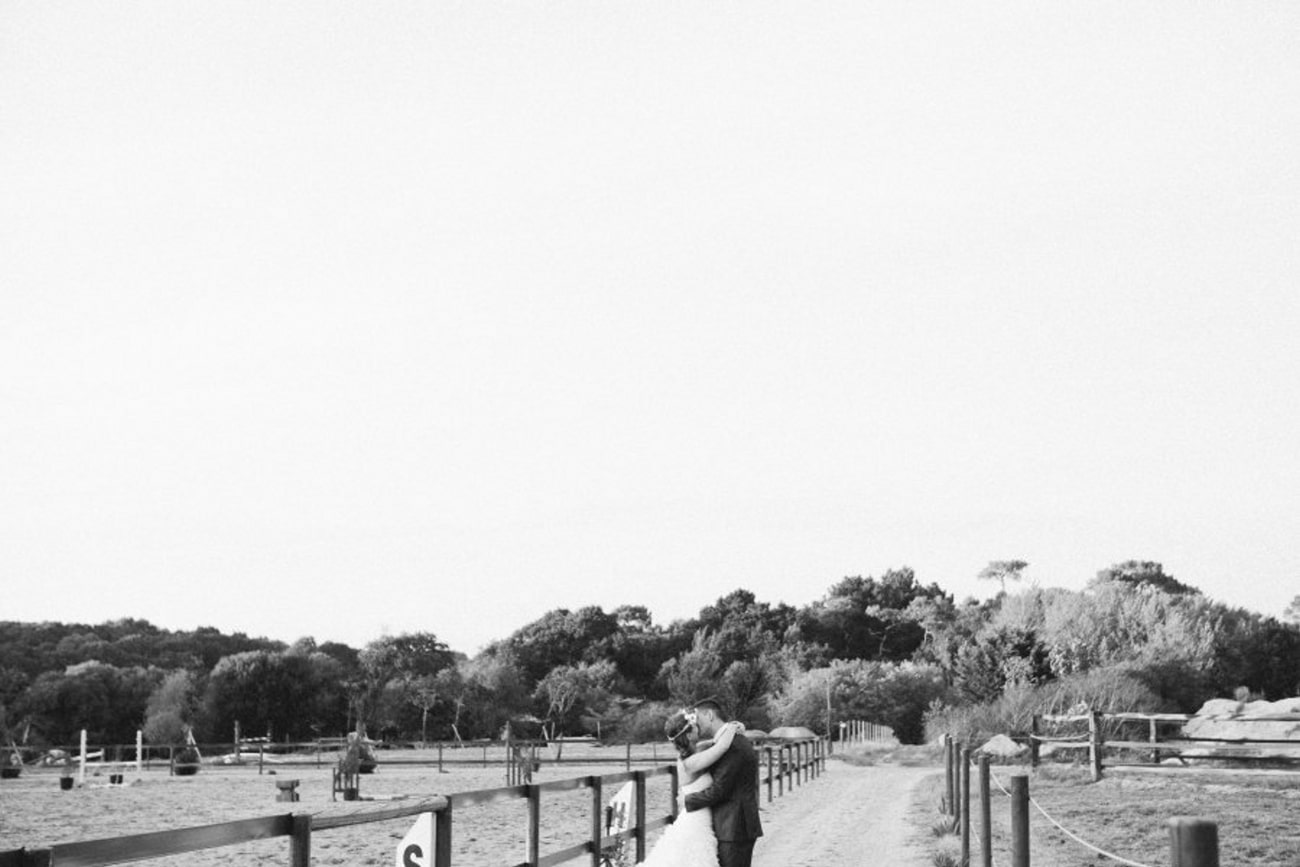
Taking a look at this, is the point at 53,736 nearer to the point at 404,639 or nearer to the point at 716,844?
the point at 404,639

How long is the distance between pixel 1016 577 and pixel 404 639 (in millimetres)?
62237

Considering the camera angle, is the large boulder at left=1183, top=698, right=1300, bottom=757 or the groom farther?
the large boulder at left=1183, top=698, right=1300, bottom=757

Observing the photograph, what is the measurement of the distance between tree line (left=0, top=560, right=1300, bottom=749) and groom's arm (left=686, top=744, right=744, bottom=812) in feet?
135

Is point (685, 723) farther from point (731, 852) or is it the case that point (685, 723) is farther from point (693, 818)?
point (731, 852)

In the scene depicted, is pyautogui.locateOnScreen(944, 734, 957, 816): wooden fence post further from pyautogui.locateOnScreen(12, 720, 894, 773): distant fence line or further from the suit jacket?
pyautogui.locateOnScreen(12, 720, 894, 773): distant fence line

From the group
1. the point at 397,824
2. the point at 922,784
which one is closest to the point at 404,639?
the point at 922,784

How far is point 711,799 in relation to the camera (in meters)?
9.47

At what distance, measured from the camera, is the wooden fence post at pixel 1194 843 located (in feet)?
12.0

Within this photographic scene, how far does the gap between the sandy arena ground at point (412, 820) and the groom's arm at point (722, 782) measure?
4.14m

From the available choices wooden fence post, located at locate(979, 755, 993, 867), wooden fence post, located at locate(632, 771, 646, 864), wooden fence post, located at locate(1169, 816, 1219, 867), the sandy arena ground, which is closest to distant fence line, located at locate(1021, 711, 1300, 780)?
the sandy arena ground

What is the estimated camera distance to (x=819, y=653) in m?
109

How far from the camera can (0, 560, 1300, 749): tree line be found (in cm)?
6788

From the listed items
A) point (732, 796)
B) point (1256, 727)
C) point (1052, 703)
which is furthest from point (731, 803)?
point (1052, 703)

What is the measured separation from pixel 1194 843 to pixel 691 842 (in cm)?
605
